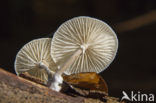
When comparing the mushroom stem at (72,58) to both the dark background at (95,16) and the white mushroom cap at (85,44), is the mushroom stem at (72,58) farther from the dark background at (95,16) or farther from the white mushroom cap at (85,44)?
the dark background at (95,16)

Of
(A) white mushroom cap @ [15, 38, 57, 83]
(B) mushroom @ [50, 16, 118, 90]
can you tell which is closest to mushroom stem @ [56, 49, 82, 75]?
(B) mushroom @ [50, 16, 118, 90]

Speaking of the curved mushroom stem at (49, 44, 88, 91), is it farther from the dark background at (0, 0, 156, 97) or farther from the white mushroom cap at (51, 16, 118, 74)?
the dark background at (0, 0, 156, 97)

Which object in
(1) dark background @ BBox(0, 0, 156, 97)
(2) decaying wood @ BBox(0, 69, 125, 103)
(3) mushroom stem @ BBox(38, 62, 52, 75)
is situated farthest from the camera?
(1) dark background @ BBox(0, 0, 156, 97)

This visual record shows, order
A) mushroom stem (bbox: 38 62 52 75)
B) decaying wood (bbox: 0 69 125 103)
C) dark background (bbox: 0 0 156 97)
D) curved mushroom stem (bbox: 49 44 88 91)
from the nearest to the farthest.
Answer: decaying wood (bbox: 0 69 125 103) < curved mushroom stem (bbox: 49 44 88 91) < mushroom stem (bbox: 38 62 52 75) < dark background (bbox: 0 0 156 97)

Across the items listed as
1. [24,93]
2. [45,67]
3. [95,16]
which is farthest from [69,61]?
[95,16]

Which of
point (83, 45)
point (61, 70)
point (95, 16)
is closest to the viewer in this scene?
point (61, 70)

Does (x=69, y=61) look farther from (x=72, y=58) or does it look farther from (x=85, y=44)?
(x=85, y=44)

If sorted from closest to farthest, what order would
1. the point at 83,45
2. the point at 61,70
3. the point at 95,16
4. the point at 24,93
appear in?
the point at 24,93 < the point at 61,70 < the point at 83,45 < the point at 95,16

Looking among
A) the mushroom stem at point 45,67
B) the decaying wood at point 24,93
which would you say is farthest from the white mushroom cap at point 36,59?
the decaying wood at point 24,93
